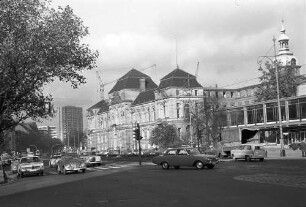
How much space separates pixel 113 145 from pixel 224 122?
7470cm

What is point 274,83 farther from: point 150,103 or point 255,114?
point 150,103

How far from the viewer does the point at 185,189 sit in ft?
57.4

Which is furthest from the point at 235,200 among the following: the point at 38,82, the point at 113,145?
the point at 113,145

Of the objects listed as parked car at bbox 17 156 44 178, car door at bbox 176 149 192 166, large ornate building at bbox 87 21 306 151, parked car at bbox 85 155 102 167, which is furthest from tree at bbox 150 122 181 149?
car door at bbox 176 149 192 166

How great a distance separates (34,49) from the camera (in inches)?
1034

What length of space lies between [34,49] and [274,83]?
193 feet

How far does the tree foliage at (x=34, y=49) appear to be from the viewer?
2578cm

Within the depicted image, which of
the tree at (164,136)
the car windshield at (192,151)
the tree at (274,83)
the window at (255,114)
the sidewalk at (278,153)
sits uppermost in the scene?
the tree at (274,83)

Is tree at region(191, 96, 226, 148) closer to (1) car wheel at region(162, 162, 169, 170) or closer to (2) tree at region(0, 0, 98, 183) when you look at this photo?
(1) car wheel at region(162, 162, 169, 170)

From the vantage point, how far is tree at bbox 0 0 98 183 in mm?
Answer: 25781

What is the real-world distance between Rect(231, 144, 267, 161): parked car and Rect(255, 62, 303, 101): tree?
1388 inches

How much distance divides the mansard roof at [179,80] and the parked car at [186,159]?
265 feet

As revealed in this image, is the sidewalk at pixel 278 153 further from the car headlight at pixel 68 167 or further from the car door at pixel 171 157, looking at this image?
the car headlight at pixel 68 167

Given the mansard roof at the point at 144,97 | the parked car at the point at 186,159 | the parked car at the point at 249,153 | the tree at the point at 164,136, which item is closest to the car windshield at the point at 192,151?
the parked car at the point at 186,159
